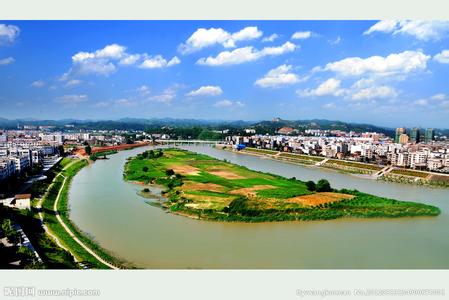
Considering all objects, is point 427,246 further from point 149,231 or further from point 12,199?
point 12,199

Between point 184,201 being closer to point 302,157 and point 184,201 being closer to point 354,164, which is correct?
point 354,164

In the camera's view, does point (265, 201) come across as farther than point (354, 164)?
No

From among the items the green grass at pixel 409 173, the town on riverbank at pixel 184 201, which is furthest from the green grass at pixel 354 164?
the green grass at pixel 409 173

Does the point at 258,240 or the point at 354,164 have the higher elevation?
the point at 354,164

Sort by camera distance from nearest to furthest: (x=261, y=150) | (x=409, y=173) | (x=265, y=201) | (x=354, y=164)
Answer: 1. (x=265, y=201)
2. (x=409, y=173)
3. (x=354, y=164)
4. (x=261, y=150)

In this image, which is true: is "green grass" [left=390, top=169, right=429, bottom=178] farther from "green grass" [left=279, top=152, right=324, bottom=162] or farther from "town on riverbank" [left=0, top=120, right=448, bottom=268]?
"green grass" [left=279, top=152, right=324, bottom=162]

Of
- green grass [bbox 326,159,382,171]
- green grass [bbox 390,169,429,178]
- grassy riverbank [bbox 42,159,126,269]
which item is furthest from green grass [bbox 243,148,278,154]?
grassy riverbank [bbox 42,159,126,269]

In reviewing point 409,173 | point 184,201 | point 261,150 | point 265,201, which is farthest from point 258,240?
point 261,150
